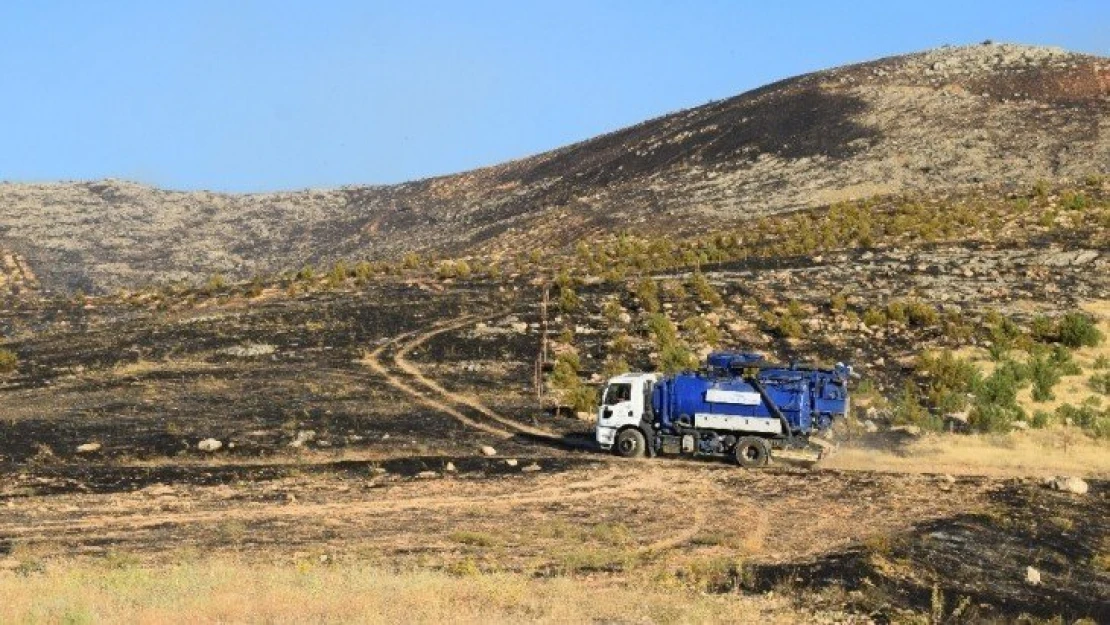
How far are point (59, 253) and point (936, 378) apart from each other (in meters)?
81.2

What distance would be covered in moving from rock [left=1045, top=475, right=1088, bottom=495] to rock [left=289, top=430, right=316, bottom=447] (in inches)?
734

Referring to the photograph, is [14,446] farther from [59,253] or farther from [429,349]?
[59,253]

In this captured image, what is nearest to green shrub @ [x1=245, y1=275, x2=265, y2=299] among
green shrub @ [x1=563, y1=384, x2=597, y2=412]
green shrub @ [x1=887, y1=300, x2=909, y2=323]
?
green shrub @ [x1=563, y1=384, x2=597, y2=412]

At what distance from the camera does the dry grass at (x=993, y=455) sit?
96.1ft

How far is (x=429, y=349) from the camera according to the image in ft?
151

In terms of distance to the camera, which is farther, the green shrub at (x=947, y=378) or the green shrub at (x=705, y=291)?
the green shrub at (x=705, y=291)

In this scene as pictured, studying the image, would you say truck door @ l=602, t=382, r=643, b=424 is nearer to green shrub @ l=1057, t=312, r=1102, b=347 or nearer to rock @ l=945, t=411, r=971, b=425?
rock @ l=945, t=411, r=971, b=425

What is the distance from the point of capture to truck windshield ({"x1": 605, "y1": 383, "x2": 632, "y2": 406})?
31.3 meters

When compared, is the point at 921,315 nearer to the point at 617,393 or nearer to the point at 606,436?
the point at 617,393

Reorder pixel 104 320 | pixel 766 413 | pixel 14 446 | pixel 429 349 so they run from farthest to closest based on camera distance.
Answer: pixel 104 320 < pixel 429 349 < pixel 14 446 < pixel 766 413

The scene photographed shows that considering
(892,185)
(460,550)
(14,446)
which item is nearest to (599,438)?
(460,550)

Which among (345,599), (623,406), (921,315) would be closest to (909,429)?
(623,406)

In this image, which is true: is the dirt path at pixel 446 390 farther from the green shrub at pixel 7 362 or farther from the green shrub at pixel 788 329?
the green shrub at pixel 7 362

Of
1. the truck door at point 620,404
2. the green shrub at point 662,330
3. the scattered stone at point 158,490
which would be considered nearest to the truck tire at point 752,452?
the truck door at point 620,404
